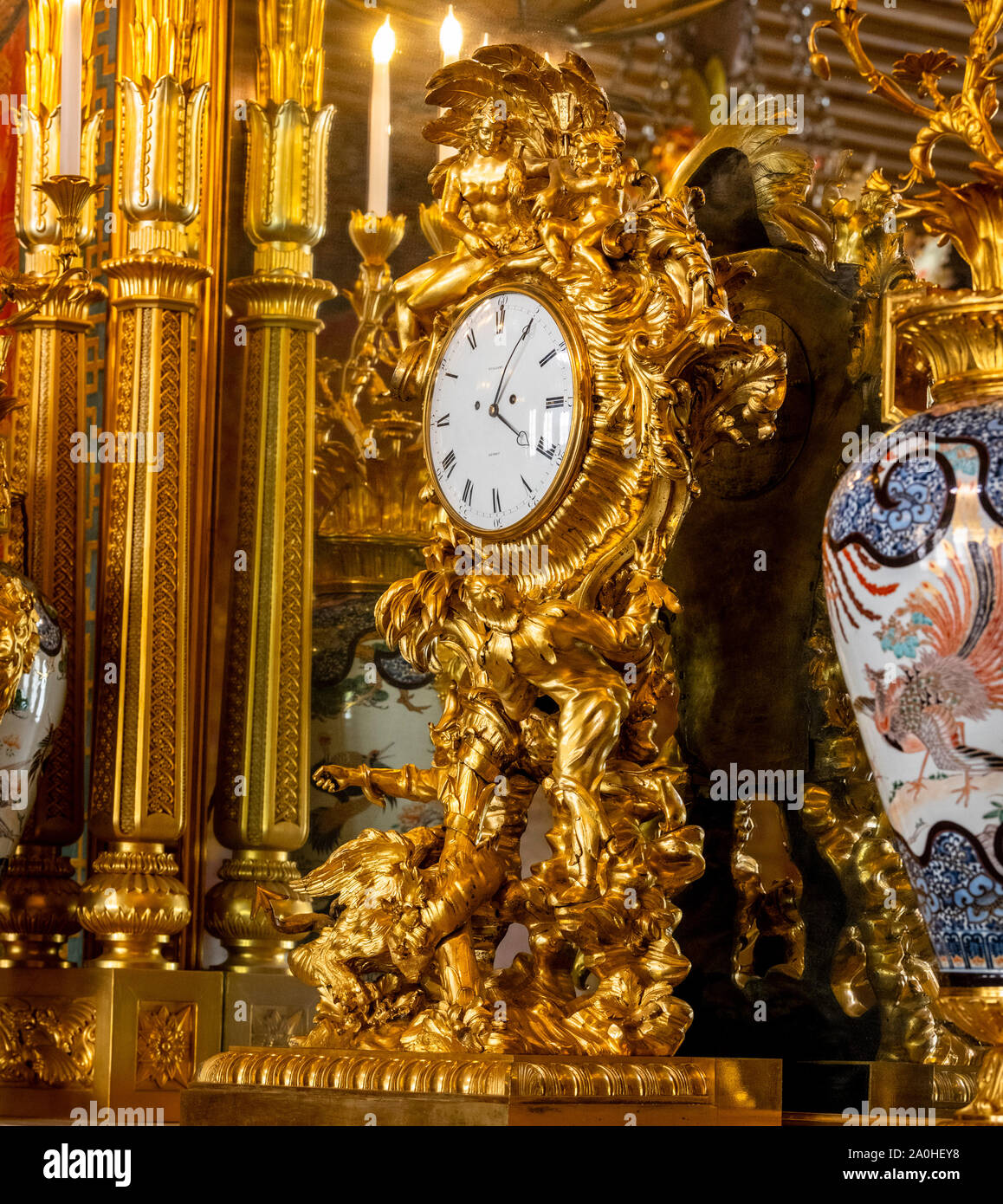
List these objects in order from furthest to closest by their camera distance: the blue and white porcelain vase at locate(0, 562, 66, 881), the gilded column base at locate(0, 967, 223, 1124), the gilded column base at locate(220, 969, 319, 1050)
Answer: the gilded column base at locate(220, 969, 319, 1050), the gilded column base at locate(0, 967, 223, 1124), the blue and white porcelain vase at locate(0, 562, 66, 881)

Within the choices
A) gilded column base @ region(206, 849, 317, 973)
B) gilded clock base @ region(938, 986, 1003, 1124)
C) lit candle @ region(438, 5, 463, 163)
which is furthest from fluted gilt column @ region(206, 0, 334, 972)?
gilded clock base @ region(938, 986, 1003, 1124)

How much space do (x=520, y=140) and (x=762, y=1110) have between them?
1.20 meters

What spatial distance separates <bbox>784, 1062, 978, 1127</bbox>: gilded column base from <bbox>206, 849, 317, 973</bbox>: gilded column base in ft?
Answer: 2.91

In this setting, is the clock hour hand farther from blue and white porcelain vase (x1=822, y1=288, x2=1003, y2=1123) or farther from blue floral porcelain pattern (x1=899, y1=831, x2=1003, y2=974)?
blue floral porcelain pattern (x1=899, y1=831, x2=1003, y2=974)

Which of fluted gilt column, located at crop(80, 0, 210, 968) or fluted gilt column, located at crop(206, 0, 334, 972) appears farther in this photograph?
fluted gilt column, located at crop(206, 0, 334, 972)

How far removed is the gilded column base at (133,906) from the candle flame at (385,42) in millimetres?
1370

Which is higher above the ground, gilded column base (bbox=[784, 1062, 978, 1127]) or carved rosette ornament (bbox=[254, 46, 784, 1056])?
carved rosette ornament (bbox=[254, 46, 784, 1056])

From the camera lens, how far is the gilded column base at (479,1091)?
2.08 meters

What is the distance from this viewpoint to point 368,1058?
89.5 inches

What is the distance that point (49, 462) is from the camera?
3.23 meters

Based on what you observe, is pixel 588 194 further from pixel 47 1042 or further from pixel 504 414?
pixel 47 1042

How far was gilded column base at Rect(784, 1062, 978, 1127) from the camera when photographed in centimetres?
241

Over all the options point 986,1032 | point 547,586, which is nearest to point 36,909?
point 547,586
